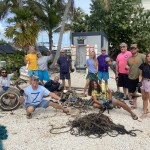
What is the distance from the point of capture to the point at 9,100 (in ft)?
23.9

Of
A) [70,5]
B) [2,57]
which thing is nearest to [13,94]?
[2,57]

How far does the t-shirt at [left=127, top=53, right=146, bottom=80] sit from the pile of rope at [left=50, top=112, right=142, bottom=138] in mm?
1793

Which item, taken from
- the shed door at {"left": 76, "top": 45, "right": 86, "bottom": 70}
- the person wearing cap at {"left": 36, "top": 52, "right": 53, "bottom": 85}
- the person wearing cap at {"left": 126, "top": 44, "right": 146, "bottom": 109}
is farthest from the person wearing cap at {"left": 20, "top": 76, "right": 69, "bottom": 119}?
the shed door at {"left": 76, "top": 45, "right": 86, "bottom": 70}

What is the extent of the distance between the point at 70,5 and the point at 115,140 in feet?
44.9

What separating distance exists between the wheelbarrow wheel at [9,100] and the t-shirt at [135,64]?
288 cm

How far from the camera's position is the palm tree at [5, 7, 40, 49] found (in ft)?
48.8

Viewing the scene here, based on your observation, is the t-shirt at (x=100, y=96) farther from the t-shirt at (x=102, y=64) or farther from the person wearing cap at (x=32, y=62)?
the person wearing cap at (x=32, y=62)

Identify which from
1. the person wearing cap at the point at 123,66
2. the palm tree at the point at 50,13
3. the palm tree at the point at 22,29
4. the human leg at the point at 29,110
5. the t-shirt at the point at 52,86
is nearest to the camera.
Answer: the human leg at the point at 29,110

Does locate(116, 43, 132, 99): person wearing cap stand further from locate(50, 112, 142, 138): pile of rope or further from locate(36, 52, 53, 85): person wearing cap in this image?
locate(36, 52, 53, 85): person wearing cap

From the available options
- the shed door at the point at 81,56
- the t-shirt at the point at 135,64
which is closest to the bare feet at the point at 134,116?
the t-shirt at the point at 135,64

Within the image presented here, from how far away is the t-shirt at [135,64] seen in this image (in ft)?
23.0

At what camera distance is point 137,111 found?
7160mm

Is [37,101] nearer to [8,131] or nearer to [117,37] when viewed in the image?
[8,131]

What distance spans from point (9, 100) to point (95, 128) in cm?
271
